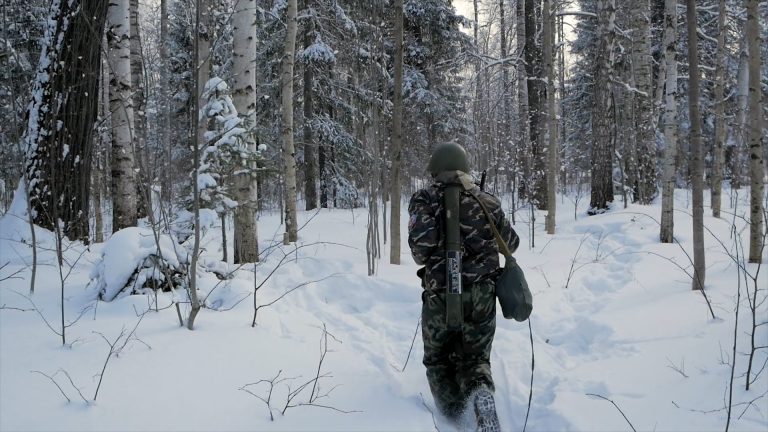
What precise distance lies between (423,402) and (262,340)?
4.08 ft

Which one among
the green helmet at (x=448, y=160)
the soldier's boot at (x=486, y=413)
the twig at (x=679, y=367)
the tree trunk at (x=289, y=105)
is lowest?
the soldier's boot at (x=486, y=413)

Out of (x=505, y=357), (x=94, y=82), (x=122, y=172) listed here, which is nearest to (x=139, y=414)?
(x=505, y=357)

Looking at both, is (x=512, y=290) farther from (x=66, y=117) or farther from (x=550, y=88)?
(x=550, y=88)

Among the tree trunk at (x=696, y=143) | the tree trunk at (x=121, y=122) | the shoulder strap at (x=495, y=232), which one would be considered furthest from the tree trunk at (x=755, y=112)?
the tree trunk at (x=121, y=122)

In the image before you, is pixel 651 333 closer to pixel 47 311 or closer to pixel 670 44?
pixel 47 311

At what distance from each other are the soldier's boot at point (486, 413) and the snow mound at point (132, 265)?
2449 millimetres

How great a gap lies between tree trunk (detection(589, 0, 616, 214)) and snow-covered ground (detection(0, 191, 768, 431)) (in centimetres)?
555

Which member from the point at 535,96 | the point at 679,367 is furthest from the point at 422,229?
the point at 535,96

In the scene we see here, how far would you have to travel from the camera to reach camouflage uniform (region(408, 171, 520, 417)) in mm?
2982

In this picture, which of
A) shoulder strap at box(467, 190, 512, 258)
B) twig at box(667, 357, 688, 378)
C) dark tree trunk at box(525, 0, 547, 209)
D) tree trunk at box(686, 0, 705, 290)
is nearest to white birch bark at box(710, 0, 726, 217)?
A: dark tree trunk at box(525, 0, 547, 209)

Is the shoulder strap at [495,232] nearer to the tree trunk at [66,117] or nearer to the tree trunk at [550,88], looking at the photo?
the tree trunk at [66,117]

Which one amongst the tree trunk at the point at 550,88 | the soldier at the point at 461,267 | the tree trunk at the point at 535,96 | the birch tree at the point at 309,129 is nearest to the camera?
the soldier at the point at 461,267

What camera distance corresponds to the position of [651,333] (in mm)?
3844

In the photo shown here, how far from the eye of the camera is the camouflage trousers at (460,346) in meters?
2.98
